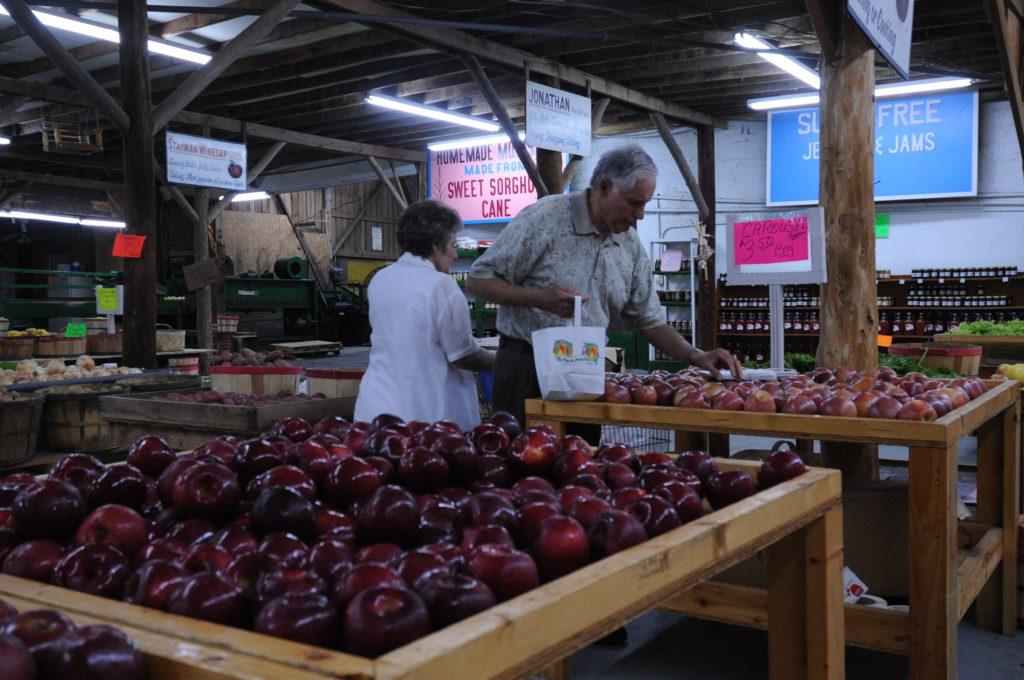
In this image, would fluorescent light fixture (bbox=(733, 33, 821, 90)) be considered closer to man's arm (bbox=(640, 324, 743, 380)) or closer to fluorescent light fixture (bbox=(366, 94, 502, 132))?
fluorescent light fixture (bbox=(366, 94, 502, 132))

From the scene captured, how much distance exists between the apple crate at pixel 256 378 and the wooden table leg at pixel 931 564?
128 inches

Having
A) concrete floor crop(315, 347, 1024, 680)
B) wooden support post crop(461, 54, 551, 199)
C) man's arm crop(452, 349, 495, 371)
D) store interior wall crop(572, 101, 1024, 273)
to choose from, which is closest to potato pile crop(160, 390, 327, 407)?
man's arm crop(452, 349, 495, 371)

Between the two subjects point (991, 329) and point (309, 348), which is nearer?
point (991, 329)

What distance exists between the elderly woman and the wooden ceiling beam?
5.36 metres

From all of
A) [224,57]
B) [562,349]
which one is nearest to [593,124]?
[224,57]

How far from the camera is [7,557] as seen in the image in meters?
1.30

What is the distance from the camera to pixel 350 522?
1.41m

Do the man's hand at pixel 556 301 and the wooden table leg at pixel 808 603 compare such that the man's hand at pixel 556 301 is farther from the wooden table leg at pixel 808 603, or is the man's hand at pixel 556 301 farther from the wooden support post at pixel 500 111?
the wooden support post at pixel 500 111

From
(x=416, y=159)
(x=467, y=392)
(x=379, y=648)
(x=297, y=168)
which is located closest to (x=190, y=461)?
(x=379, y=648)

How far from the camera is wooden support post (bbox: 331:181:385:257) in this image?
70.2ft

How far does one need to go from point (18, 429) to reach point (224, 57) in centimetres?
493

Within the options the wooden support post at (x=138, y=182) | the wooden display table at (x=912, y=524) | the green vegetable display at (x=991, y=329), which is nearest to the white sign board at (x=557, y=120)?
the wooden support post at (x=138, y=182)

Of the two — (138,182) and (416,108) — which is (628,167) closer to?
(138,182)

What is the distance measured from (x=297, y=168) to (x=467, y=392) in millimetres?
16144
